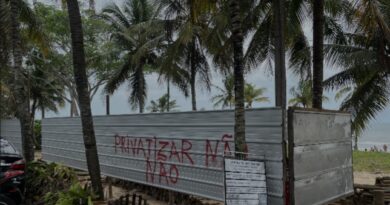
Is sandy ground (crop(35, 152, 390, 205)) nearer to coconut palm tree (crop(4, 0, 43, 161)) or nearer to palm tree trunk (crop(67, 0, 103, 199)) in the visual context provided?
palm tree trunk (crop(67, 0, 103, 199))

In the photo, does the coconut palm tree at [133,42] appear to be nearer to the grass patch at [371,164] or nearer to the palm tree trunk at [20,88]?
the grass patch at [371,164]

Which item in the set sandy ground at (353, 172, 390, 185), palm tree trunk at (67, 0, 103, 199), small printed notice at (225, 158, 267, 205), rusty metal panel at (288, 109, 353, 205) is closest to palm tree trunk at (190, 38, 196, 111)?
sandy ground at (353, 172, 390, 185)

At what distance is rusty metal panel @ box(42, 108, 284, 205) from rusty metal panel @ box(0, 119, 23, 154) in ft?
25.8

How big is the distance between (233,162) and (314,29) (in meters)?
6.25

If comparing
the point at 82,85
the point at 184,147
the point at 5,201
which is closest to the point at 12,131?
the point at 82,85

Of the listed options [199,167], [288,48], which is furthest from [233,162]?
[288,48]

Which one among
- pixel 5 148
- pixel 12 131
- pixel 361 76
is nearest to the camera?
pixel 5 148

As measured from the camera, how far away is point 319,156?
777 centimetres

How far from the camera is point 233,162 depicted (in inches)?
272

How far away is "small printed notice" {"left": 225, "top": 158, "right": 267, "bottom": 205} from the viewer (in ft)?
22.4

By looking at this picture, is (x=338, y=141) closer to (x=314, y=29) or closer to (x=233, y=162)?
(x=233, y=162)

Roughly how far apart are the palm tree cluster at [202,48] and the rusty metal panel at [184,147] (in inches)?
19.9

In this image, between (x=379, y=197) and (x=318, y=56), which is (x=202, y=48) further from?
(x=379, y=197)

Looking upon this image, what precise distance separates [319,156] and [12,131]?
15.3 m
